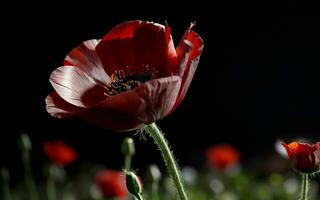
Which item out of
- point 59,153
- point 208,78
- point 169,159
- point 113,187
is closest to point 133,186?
point 169,159

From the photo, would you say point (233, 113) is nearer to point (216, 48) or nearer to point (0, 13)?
point (216, 48)

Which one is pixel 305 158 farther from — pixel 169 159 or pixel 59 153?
pixel 59 153

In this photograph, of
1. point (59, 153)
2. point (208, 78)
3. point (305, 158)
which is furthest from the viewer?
point (208, 78)

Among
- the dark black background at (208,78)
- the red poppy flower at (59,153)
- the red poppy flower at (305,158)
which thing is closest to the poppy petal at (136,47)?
the red poppy flower at (305,158)

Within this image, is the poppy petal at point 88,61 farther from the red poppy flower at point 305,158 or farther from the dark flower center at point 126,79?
the red poppy flower at point 305,158

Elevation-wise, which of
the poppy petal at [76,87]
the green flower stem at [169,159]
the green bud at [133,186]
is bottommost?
the green bud at [133,186]

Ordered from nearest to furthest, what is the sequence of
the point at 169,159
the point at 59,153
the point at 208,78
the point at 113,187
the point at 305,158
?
the point at 169,159
the point at 305,158
the point at 113,187
the point at 59,153
the point at 208,78

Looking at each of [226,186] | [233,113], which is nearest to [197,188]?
[226,186]

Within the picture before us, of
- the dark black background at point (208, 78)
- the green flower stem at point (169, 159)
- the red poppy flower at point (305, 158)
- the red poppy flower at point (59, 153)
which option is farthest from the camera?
the dark black background at point (208, 78)
